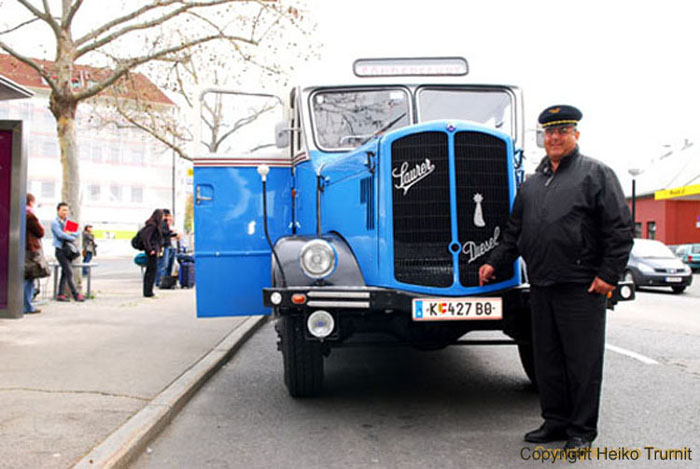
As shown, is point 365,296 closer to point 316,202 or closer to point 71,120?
point 316,202

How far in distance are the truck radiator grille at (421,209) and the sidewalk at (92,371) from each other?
2160 millimetres

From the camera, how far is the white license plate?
5008 millimetres

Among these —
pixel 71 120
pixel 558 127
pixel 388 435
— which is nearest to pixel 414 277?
pixel 388 435

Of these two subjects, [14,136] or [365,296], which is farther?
[14,136]

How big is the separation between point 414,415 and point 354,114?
2935 millimetres

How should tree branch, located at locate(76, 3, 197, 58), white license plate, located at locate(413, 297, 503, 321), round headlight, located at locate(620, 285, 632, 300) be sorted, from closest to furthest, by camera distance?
white license plate, located at locate(413, 297, 503, 321) → round headlight, located at locate(620, 285, 632, 300) → tree branch, located at locate(76, 3, 197, 58)

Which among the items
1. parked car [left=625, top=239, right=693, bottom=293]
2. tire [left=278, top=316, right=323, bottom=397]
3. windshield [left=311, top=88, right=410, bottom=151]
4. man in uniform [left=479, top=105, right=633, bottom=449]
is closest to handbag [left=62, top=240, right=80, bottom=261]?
windshield [left=311, top=88, right=410, bottom=151]

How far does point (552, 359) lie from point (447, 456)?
0.95 metres

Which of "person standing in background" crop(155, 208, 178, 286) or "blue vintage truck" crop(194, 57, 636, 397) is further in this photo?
"person standing in background" crop(155, 208, 178, 286)

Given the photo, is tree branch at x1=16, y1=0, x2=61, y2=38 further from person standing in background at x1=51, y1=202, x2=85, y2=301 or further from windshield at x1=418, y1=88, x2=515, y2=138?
windshield at x1=418, y1=88, x2=515, y2=138

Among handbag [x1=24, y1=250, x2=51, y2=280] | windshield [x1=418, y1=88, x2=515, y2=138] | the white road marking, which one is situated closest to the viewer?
windshield [x1=418, y1=88, x2=515, y2=138]

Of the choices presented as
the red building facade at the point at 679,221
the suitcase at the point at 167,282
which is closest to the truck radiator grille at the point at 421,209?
the suitcase at the point at 167,282

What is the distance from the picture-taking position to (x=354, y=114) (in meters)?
6.82

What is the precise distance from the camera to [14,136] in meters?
7.61
